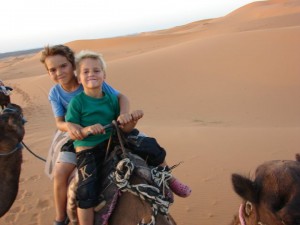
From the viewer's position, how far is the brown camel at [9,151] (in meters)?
3.26

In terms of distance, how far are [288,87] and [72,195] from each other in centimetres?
1295

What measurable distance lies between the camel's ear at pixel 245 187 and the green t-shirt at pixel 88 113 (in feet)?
4.79

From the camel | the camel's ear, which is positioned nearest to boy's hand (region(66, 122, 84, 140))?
the camel

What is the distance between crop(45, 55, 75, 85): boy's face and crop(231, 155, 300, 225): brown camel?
255cm

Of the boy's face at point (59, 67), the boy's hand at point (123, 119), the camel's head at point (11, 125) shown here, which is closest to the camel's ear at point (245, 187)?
the boy's hand at point (123, 119)

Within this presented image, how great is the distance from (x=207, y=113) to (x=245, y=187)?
10.7 metres

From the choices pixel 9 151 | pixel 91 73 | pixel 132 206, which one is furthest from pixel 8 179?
pixel 132 206

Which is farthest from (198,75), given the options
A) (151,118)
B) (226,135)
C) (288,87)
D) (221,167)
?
(221,167)

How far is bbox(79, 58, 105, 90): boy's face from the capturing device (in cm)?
313

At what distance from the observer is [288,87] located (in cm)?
1423

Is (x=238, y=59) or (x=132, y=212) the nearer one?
(x=132, y=212)

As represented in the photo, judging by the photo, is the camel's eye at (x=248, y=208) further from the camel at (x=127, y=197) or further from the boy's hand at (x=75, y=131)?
the boy's hand at (x=75, y=131)

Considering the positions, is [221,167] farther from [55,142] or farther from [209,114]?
[209,114]

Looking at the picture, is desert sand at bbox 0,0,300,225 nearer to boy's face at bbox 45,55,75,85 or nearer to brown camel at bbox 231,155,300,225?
boy's face at bbox 45,55,75,85
